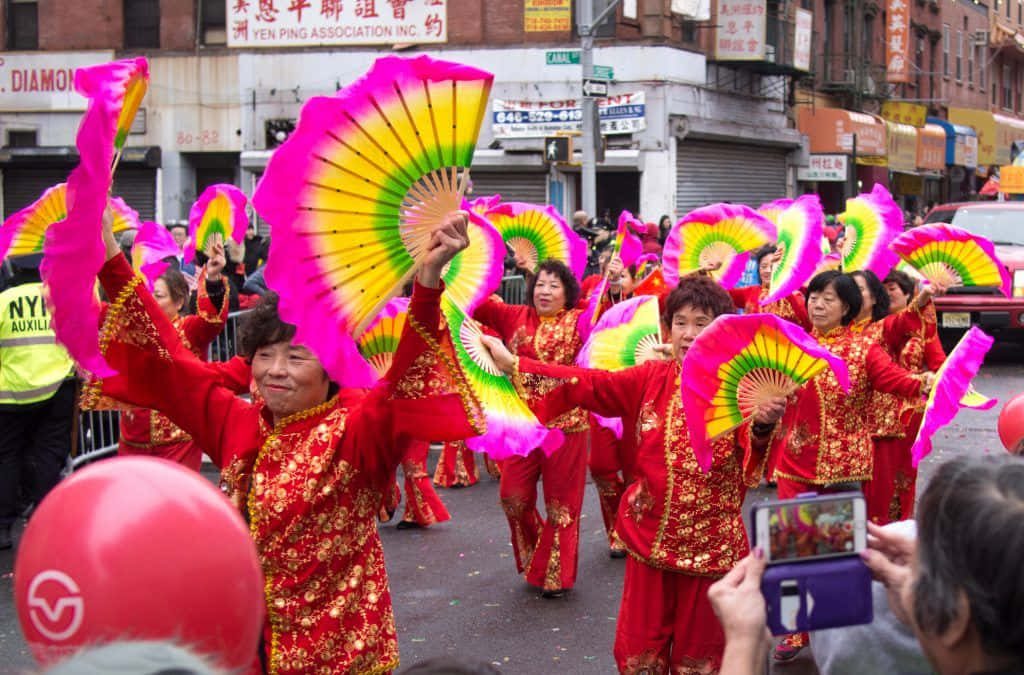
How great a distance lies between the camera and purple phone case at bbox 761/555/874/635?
6.42 ft

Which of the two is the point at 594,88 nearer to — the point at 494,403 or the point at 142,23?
the point at 494,403

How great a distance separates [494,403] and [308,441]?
61 cm

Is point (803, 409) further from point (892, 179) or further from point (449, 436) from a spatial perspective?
point (892, 179)

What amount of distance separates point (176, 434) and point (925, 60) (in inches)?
1606

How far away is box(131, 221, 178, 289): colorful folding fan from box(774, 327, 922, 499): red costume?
11.8 feet

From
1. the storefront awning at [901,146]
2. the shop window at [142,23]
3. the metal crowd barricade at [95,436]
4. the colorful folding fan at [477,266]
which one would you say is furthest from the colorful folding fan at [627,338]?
the storefront awning at [901,146]

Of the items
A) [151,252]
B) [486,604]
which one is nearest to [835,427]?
[486,604]

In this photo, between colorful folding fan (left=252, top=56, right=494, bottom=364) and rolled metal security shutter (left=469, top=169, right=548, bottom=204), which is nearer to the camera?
colorful folding fan (left=252, top=56, right=494, bottom=364)

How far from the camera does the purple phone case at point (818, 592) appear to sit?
6.42ft

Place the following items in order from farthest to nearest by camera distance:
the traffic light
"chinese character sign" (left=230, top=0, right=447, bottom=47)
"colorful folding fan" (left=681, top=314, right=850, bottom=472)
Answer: "chinese character sign" (left=230, top=0, right=447, bottom=47)
the traffic light
"colorful folding fan" (left=681, top=314, right=850, bottom=472)

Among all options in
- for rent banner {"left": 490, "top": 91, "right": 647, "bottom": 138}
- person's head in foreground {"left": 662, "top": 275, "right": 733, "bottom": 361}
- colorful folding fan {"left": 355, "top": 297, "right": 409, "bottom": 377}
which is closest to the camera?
person's head in foreground {"left": 662, "top": 275, "right": 733, "bottom": 361}

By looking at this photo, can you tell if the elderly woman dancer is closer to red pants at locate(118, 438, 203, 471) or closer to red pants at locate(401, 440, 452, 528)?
red pants at locate(118, 438, 203, 471)

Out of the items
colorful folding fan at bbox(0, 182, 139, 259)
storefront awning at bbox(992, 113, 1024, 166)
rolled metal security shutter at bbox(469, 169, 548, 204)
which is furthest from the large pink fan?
storefront awning at bbox(992, 113, 1024, 166)

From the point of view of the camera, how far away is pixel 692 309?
4.77 metres
